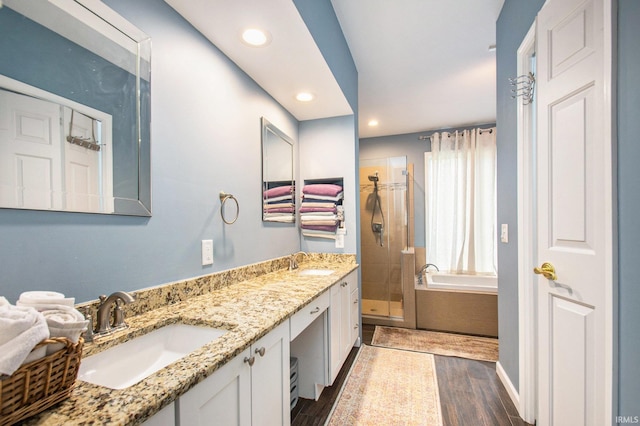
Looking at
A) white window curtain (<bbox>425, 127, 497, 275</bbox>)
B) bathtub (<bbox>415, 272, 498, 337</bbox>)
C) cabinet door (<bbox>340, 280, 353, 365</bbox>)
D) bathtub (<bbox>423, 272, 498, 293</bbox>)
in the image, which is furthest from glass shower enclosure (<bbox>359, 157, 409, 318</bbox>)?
cabinet door (<bbox>340, 280, 353, 365</bbox>)

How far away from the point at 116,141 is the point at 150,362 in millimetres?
821

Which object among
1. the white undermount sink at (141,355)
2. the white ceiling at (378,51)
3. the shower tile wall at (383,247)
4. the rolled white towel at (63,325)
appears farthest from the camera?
the shower tile wall at (383,247)

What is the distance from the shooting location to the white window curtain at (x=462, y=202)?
3.83m

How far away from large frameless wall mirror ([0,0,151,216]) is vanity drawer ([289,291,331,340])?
81 centimetres

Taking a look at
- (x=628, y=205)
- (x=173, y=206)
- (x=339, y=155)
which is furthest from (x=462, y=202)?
(x=173, y=206)

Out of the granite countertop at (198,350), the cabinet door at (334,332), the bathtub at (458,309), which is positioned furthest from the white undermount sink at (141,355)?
the bathtub at (458,309)

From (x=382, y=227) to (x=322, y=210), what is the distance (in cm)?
140

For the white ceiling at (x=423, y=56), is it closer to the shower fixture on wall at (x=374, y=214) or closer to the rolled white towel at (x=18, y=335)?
the shower fixture on wall at (x=374, y=214)

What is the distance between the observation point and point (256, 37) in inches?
58.9

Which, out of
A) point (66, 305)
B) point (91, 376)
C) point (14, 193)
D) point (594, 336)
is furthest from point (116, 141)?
point (594, 336)

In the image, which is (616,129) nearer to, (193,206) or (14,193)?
(193,206)

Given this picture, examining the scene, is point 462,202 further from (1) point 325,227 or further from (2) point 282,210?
(2) point 282,210

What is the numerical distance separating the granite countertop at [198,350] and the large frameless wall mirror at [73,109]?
17.3 inches

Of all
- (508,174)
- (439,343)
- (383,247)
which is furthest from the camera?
(383,247)
